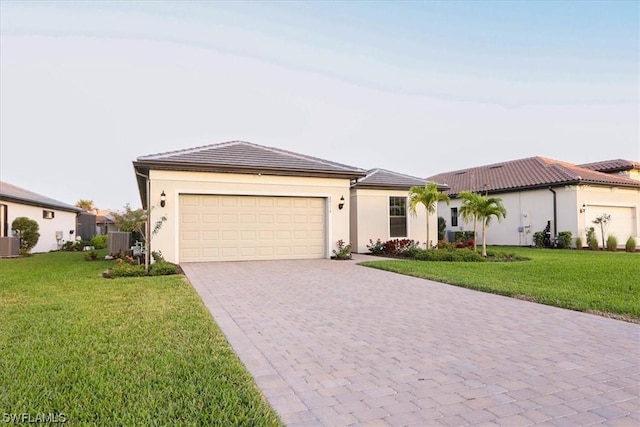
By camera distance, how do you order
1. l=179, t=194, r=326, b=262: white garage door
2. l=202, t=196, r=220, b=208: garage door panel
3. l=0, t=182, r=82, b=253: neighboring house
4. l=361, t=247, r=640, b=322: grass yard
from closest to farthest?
l=361, t=247, r=640, b=322: grass yard, l=179, t=194, r=326, b=262: white garage door, l=202, t=196, r=220, b=208: garage door panel, l=0, t=182, r=82, b=253: neighboring house

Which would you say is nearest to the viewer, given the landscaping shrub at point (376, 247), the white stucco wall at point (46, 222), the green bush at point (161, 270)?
the green bush at point (161, 270)

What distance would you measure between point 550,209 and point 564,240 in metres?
1.92

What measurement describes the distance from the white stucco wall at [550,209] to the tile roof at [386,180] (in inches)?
282

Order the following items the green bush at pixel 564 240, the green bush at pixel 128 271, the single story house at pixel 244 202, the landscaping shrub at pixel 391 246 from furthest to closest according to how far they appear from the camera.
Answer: the green bush at pixel 564 240 → the landscaping shrub at pixel 391 246 → the single story house at pixel 244 202 → the green bush at pixel 128 271

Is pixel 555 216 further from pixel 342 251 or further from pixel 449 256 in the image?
pixel 342 251

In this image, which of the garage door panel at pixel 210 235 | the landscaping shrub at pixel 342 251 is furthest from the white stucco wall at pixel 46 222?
the landscaping shrub at pixel 342 251

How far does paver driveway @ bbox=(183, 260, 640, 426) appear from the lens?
2803 mm

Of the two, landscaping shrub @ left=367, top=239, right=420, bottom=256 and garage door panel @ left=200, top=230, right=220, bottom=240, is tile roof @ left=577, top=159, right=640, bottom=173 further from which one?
garage door panel @ left=200, top=230, right=220, bottom=240

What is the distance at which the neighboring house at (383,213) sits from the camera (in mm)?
16969

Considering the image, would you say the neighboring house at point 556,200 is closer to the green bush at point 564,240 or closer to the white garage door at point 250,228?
the green bush at point 564,240

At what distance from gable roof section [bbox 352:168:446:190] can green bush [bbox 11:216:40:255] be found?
15617 millimetres

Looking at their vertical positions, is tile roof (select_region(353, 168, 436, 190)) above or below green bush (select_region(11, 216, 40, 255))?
above

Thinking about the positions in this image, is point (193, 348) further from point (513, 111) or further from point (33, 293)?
point (513, 111)

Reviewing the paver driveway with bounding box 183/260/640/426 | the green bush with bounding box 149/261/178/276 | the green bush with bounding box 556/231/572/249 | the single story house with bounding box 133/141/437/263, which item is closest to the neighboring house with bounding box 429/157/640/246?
the green bush with bounding box 556/231/572/249
